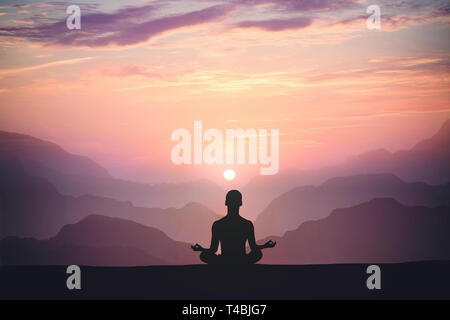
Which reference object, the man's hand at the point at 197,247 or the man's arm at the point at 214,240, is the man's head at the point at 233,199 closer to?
the man's arm at the point at 214,240

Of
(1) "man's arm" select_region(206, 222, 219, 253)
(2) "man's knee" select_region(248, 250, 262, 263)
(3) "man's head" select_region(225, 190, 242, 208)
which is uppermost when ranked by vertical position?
(3) "man's head" select_region(225, 190, 242, 208)

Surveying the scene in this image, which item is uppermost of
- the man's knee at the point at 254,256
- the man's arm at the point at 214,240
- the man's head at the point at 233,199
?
the man's head at the point at 233,199

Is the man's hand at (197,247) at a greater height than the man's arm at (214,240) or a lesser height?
lesser

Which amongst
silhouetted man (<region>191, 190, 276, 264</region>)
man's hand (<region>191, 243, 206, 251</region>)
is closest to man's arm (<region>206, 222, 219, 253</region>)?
silhouetted man (<region>191, 190, 276, 264</region>)

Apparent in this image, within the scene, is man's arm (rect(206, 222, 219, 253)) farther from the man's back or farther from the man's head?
the man's head

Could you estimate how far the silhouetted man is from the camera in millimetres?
7344

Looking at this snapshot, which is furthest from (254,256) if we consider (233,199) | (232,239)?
(233,199)

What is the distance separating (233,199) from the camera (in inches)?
286

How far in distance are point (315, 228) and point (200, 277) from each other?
5185 millimetres

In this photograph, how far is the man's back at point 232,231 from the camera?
7387mm

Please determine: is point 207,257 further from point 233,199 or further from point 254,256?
point 233,199

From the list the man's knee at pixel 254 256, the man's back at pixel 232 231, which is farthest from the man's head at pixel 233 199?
the man's knee at pixel 254 256

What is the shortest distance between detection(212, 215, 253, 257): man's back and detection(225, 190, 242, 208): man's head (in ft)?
0.63
